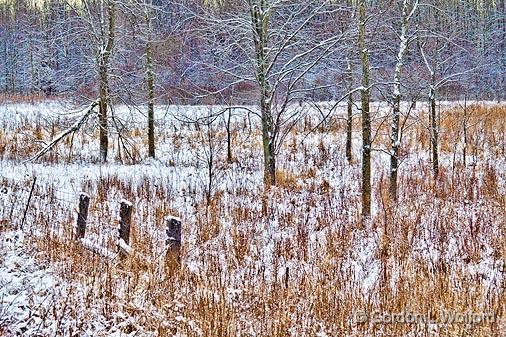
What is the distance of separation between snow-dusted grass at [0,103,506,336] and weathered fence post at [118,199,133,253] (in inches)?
9.3

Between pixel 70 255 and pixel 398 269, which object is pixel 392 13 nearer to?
pixel 398 269

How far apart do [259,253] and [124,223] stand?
173 centimetres

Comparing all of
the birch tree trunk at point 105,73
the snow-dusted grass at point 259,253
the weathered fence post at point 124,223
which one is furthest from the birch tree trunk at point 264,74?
the birch tree trunk at point 105,73

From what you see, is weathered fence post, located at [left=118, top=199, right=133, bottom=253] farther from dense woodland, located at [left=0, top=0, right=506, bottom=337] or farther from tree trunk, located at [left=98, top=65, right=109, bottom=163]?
tree trunk, located at [left=98, top=65, right=109, bottom=163]

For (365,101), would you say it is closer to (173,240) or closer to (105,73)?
(173,240)

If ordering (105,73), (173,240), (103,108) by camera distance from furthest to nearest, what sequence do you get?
(103,108)
(105,73)
(173,240)

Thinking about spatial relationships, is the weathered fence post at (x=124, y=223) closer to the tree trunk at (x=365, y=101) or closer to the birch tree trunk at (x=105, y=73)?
the tree trunk at (x=365, y=101)

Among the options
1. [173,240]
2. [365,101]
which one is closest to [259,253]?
[173,240]

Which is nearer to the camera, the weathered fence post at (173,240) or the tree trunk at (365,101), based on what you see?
the weathered fence post at (173,240)

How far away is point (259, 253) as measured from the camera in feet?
19.4

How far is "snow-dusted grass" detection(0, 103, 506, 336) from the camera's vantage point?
13.9 feet

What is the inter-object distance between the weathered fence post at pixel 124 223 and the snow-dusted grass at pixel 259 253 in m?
0.24

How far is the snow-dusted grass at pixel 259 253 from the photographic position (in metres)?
4.23

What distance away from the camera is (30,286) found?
469 cm
